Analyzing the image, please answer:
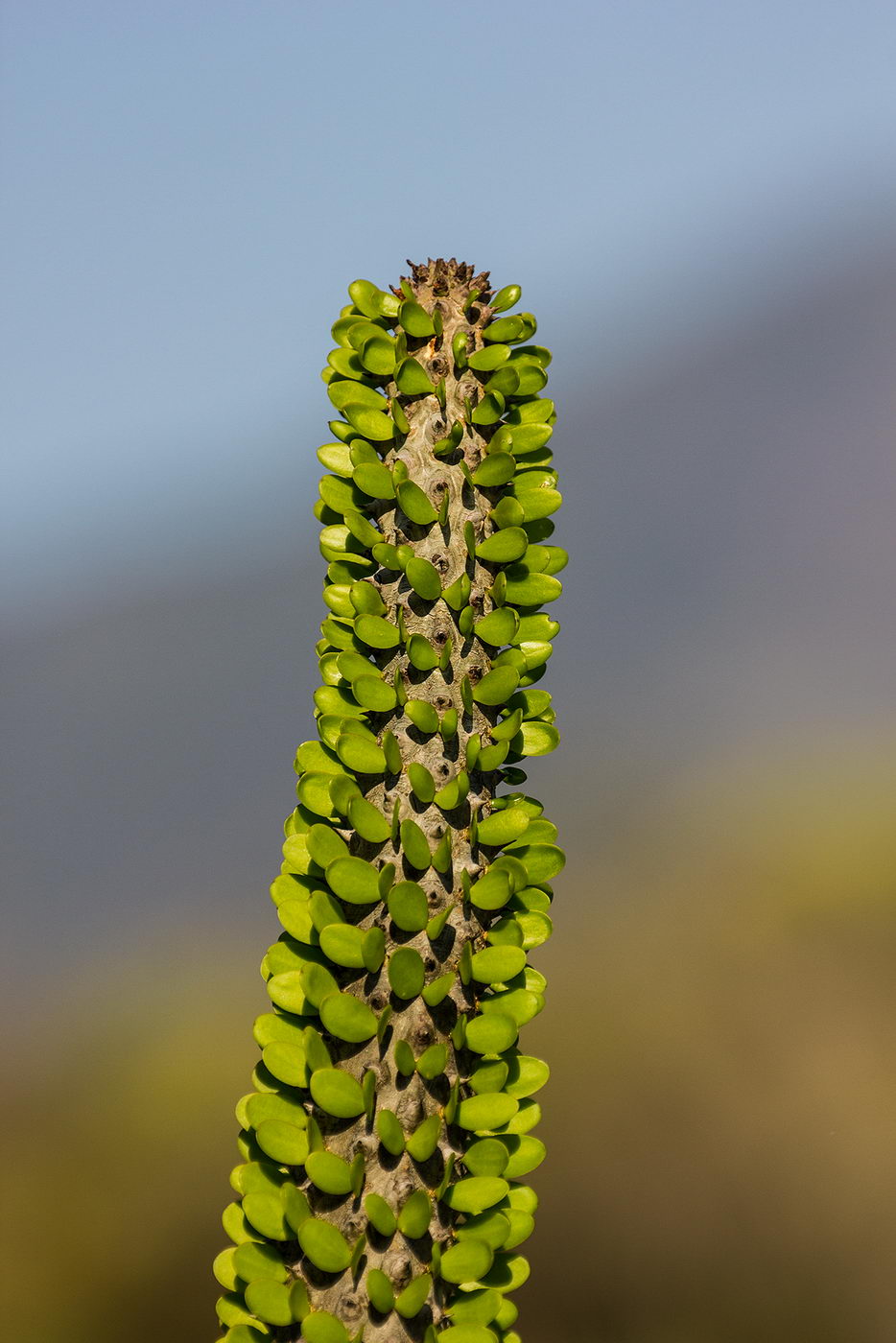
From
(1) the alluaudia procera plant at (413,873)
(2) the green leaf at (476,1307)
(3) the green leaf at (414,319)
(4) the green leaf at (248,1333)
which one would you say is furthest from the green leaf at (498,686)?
(4) the green leaf at (248,1333)

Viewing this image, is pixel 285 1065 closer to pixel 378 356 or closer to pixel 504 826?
pixel 504 826

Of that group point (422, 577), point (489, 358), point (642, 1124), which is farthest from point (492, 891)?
point (642, 1124)

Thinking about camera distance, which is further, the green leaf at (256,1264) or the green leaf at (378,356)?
the green leaf at (378,356)

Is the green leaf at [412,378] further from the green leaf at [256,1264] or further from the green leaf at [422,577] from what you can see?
the green leaf at [256,1264]

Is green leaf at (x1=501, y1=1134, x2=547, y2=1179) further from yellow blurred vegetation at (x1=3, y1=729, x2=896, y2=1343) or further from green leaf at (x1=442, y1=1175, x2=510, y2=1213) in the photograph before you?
yellow blurred vegetation at (x1=3, y1=729, x2=896, y2=1343)

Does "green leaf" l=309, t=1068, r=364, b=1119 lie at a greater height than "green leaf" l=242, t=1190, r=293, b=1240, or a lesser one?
greater

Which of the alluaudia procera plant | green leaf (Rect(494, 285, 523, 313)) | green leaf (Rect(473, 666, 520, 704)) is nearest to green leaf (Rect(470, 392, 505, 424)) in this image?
the alluaudia procera plant
